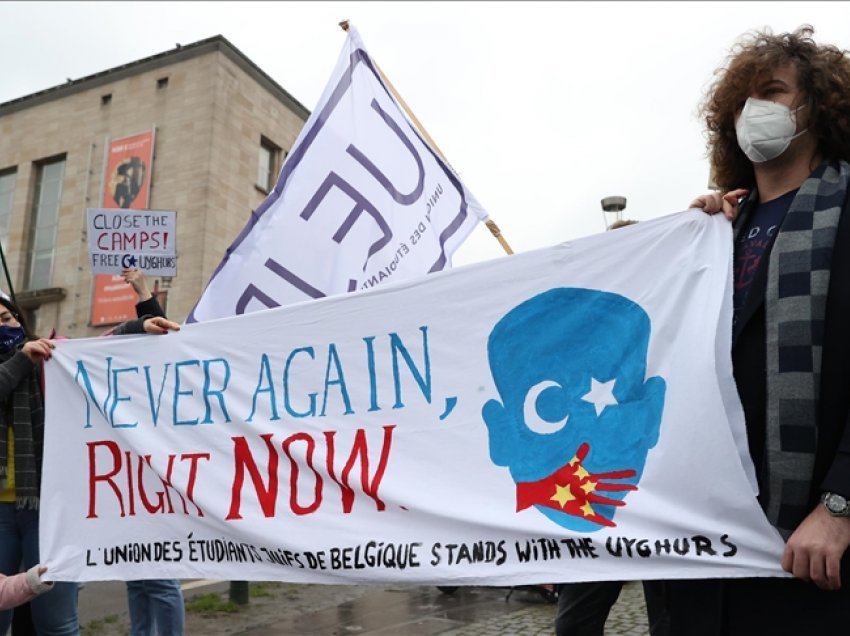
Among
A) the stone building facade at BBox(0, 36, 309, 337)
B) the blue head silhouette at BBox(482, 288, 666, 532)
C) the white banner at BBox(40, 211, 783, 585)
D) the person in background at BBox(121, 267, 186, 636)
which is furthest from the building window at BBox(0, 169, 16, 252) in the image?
the blue head silhouette at BBox(482, 288, 666, 532)

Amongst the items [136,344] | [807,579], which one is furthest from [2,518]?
[807,579]

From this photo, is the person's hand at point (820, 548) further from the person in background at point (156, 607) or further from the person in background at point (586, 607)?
the person in background at point (156, 607)

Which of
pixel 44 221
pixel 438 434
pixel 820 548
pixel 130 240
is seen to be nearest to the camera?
pixel 820 548

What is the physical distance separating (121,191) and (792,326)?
21.7 m

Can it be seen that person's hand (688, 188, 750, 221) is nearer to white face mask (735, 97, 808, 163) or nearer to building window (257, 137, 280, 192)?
white face mask (735, 97, 808, 163)

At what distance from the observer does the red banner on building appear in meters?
20.0

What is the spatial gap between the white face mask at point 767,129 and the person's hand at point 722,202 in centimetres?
17

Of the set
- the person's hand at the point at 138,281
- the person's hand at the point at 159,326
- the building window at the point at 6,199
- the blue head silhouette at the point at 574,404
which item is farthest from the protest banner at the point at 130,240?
the building window at the point at 6,199

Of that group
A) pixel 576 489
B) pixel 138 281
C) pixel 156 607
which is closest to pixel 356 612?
pixel 156 607

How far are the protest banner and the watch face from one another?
3.86 m

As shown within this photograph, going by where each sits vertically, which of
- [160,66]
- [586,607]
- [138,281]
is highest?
[160,66]

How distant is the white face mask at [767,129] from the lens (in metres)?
2.03

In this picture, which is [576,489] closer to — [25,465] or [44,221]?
[25,465]

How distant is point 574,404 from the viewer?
2.31m
